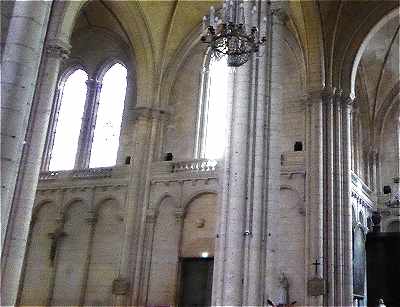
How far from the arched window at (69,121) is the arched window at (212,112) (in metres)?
5.58

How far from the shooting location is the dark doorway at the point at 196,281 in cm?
1830

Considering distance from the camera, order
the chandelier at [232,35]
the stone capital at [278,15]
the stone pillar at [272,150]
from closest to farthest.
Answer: the stone pillar at [272,150] → the chandelier at [232,35] → the stone capital at [278,15]

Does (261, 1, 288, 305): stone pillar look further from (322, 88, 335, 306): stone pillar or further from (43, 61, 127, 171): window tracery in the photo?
(43, 61, 127, 171): window tracery

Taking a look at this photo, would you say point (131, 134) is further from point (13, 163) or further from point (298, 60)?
point (13, 163)

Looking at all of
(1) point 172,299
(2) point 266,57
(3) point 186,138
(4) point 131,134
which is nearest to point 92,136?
(4) point 131,134

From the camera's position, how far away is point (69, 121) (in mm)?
23375

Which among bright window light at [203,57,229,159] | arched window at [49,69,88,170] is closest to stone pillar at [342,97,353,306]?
bright window light at [203,57,229,159]

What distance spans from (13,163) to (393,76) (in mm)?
19551

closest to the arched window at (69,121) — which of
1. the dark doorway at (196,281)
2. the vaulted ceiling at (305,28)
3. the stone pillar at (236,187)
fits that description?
the vaulted ceiling at (305,28)

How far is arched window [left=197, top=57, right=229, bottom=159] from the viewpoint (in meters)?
20.3

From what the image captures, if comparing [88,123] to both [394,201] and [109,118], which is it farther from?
[394,201]

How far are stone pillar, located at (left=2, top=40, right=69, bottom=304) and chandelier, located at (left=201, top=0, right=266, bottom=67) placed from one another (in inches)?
207

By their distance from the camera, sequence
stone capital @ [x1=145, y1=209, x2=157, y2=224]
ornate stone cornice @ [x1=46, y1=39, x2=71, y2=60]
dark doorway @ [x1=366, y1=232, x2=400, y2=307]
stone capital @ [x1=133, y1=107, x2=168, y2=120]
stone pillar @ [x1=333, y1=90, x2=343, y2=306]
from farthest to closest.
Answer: stone capital @ [x1=133, y1=107, x2=168, y2=120] → stone capital @ [x1=145, y1=209, x2=157, y2=224] → stone pillar @ [x1=333, y1=90, x2=343, y2=306] → dark doorway @ [x1=366, y1=232, x2=400, y2=307] → ornate stone cornice @ [x1=46, y1=39, x2=71, y2=60]

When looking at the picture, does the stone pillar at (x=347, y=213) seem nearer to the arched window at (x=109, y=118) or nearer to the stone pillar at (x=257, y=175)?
the stone pillar at (x=257, y=175)
